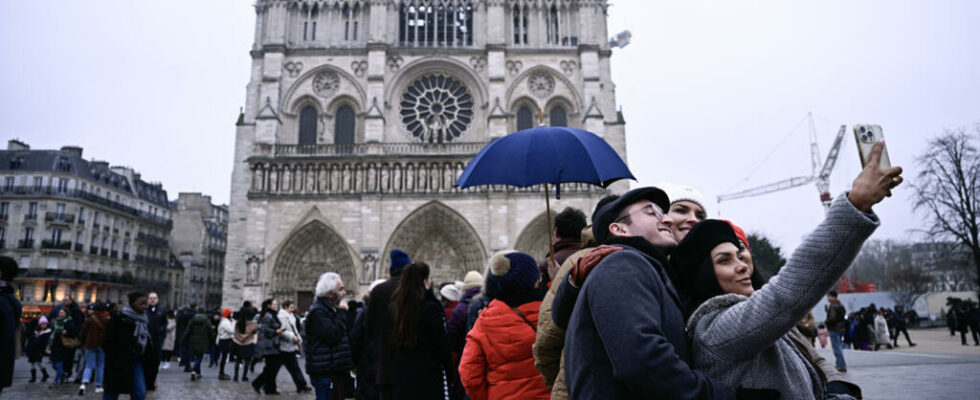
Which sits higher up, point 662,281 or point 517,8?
point 517,8

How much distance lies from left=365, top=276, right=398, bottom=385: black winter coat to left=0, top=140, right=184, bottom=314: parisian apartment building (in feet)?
113

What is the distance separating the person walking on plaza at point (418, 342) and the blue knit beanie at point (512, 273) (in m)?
0.96

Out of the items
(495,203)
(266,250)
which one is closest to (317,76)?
(266,250)

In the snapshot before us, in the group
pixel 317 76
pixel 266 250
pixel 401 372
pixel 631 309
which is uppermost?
pixel 317 76

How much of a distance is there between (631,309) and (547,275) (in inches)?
89.2

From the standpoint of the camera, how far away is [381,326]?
4.41 metres

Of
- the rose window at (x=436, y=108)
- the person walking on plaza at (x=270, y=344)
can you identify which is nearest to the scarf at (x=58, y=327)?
the person walking on plaza at (x=270, y=344)

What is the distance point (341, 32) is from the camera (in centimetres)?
2517

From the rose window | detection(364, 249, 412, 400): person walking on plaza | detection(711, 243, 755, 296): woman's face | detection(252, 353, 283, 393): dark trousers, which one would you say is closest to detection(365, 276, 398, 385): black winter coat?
detection(364, 249, 412, 400): person walking on plaza

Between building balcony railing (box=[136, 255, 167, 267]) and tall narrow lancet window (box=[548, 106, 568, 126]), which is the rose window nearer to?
tall narrow lancet window (box=[548, 106, 568, 126])

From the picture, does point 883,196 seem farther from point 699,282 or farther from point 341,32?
point 341,32

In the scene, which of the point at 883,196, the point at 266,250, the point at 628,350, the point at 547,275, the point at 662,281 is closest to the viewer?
the point at 883,196

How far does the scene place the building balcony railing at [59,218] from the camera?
33344 millimetres

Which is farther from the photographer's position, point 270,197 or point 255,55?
point 255,55
